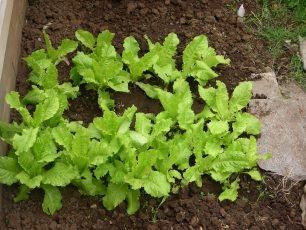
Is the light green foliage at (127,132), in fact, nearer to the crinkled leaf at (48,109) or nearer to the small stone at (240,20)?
the crinkled leaf at (48,109)

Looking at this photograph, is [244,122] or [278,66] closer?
[244,122]

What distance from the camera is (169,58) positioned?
11.1 ft

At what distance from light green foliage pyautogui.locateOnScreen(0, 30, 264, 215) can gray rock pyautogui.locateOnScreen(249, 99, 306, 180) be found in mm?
110

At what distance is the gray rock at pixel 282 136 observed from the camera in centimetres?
315

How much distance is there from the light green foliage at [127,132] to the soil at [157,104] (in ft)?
0.20

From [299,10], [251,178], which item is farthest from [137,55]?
→ [299,10]

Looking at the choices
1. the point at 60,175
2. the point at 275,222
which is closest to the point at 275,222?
the point at 275,222

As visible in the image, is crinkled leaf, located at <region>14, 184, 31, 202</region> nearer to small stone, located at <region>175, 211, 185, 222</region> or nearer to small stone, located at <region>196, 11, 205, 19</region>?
small stone, located at <region>175, 211, 185, 222</region>

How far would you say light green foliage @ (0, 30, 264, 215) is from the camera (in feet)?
9.04

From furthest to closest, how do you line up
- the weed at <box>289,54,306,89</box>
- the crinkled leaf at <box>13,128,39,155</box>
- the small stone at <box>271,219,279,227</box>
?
the weed at <box>289,54,306,89</box>, the small stone at <box>271,219,279,227</box>, the crinkled leaf at <box>13,128,39,155</box>

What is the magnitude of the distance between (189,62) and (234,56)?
0.39 meters

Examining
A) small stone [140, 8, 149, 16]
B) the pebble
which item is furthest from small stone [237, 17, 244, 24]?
the pebble

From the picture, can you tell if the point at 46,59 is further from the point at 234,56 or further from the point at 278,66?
the point at 278,66

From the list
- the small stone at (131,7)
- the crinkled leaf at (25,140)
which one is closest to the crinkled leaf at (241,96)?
the small stone at (131,7)
